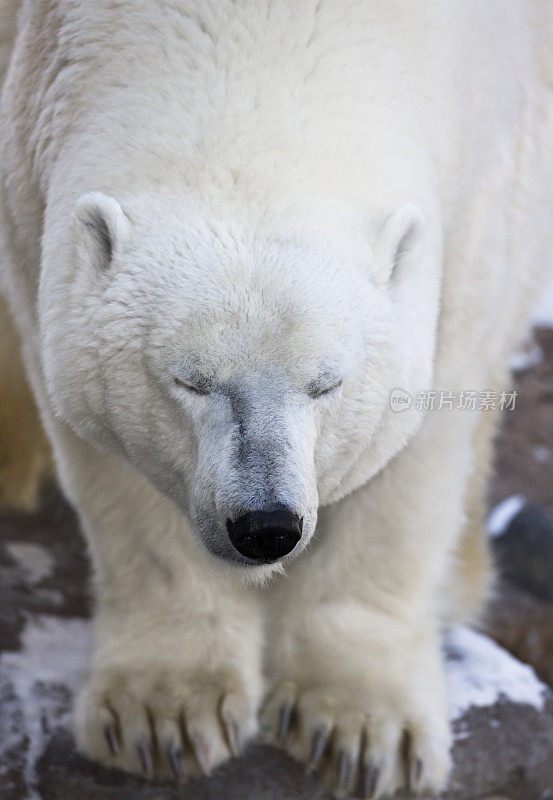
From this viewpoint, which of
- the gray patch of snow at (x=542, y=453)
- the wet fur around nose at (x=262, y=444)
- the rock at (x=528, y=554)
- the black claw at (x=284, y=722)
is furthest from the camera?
the gray patch of snow at (x=542, y=453)

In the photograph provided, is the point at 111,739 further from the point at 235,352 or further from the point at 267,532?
the point at 235,352

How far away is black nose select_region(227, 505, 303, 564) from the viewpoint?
6.22 ft

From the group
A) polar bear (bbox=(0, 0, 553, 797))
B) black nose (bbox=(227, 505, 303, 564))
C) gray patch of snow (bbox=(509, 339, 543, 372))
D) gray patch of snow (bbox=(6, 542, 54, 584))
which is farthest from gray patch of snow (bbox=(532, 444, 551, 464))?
black nose (bbox=(227, 505, 303, 564))

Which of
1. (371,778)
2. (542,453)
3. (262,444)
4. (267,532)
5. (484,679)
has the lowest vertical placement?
(371,778)

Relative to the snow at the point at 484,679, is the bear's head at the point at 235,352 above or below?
above

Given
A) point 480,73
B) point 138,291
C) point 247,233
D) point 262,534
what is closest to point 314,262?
point 247,233


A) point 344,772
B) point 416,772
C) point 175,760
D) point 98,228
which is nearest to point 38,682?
point 175,760

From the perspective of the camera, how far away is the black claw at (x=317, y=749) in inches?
105

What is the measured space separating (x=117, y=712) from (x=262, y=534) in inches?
38.5

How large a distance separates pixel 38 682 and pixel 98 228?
133cm

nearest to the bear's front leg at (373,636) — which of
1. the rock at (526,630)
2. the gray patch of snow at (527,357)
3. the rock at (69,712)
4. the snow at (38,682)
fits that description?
the rock at (69,712)

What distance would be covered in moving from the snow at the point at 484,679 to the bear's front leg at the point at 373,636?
0.12 meters

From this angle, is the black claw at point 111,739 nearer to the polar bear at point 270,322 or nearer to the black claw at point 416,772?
the polar bear at point 270,322

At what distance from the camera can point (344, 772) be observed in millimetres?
2645
